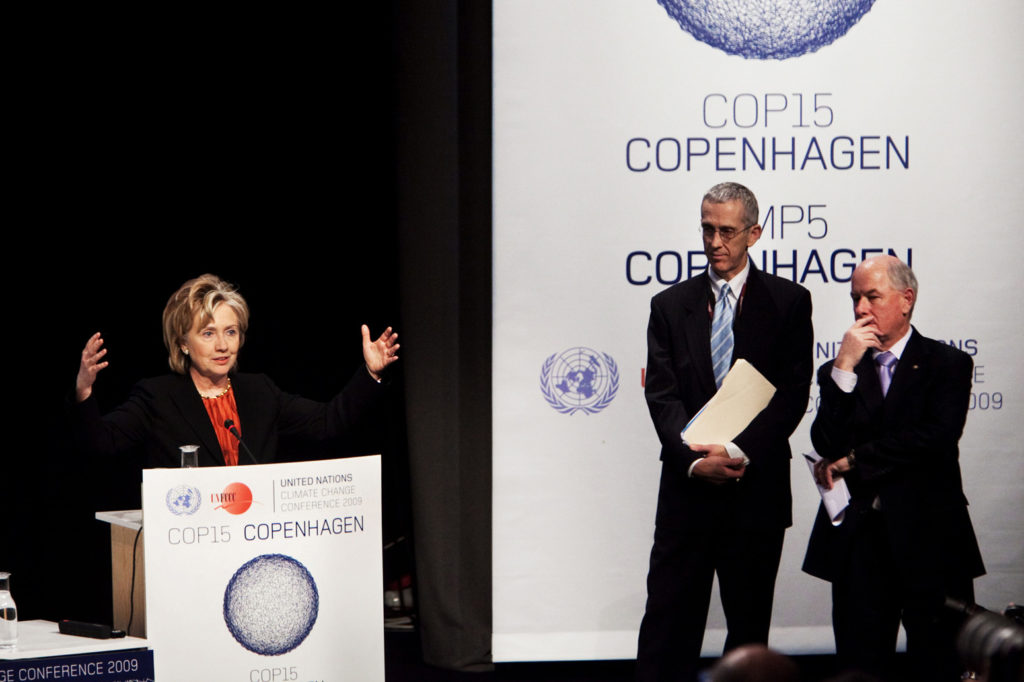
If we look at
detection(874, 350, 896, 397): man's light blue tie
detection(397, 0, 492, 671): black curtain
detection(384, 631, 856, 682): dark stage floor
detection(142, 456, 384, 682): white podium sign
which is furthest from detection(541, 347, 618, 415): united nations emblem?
detection(142, 456, 384, 682): white podium sign

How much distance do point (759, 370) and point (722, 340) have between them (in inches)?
6.1

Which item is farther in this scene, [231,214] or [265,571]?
[231,214]

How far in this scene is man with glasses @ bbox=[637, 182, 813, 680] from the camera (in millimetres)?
3816

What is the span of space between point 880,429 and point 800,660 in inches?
59.1

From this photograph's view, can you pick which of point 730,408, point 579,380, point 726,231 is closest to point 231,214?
point 579,380

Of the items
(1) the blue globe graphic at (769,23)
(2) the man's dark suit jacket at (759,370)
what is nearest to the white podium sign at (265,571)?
(2) the man's dark suit jacket at (759,370)

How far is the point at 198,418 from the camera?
3775mm

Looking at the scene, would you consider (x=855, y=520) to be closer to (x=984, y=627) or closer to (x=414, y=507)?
(x=414, y=507)

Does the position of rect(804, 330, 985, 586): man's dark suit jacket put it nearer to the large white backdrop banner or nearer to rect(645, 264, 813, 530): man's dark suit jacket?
rect(645, 264, 813, 530): man's dark suit jacket

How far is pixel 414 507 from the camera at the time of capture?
4.76 meters

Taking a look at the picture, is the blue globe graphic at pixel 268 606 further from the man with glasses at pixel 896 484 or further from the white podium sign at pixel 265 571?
the man with glasses at pixel 896 484

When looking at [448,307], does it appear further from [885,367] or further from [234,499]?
[885,367]

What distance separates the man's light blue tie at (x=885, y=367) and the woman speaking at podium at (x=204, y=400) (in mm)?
1582

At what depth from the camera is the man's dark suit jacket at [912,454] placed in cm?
363
